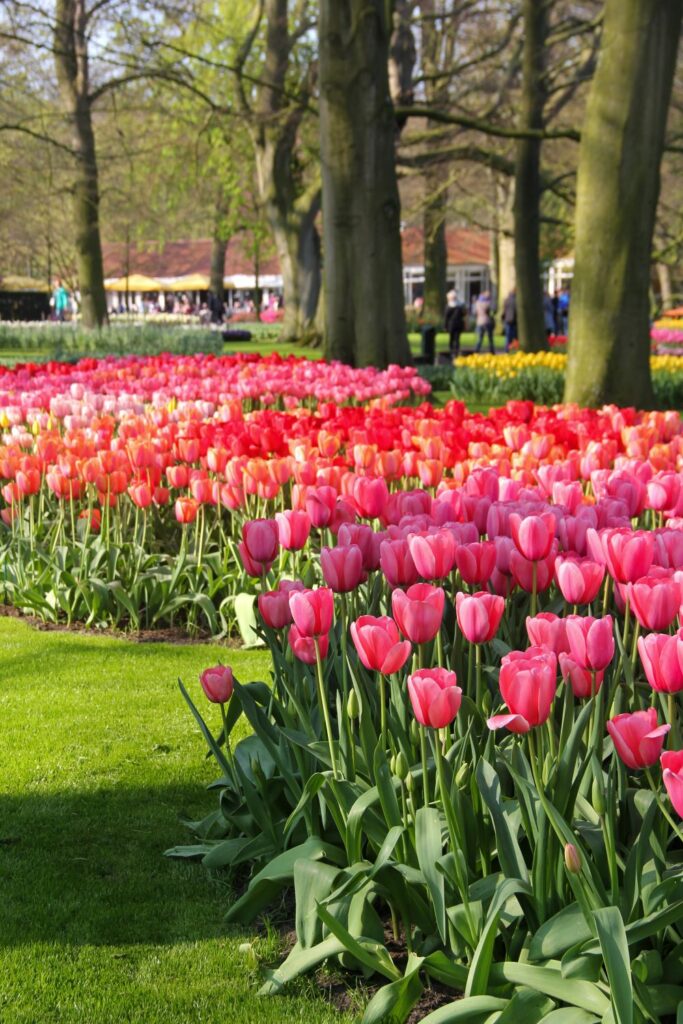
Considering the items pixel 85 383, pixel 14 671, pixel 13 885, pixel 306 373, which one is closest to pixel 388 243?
pixel 306 373

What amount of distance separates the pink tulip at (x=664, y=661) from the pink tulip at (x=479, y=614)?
34 cm

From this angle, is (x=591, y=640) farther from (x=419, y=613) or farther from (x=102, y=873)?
(x=102, y=873)

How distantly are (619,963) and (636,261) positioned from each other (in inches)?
371

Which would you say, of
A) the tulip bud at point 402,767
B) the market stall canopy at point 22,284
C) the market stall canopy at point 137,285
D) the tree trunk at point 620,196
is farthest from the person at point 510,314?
the market stall canopy at point 137,285

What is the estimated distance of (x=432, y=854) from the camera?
8.21ft

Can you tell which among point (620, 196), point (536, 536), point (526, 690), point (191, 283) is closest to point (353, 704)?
point (536, 536)

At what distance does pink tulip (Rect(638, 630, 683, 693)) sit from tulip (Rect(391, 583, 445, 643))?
0.42 m

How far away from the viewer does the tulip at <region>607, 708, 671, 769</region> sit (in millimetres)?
2215

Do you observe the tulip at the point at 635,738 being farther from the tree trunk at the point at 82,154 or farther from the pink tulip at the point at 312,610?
the tree trunk at the point at 82,154

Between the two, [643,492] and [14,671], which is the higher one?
[643,492]

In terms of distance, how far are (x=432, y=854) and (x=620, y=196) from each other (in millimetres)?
9059

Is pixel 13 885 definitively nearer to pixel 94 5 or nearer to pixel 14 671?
pixel 14 671

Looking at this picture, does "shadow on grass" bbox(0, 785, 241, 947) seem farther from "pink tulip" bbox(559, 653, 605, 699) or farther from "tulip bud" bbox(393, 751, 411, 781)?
"pink tulip" bbox(559, 653, 605, 699)

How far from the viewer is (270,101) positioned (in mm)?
28406
